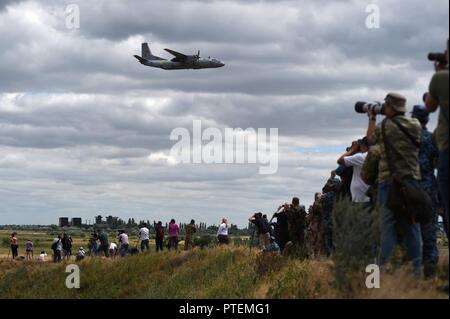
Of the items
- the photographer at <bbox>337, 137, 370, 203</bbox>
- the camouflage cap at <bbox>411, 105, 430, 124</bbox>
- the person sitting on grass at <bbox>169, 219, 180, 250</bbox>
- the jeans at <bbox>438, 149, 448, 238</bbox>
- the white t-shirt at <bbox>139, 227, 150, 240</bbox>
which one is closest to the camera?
the jeans at <bbox>438, 149, 448, 238</bbox>

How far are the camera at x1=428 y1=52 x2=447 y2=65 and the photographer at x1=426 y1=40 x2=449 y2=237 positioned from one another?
1.4 inches

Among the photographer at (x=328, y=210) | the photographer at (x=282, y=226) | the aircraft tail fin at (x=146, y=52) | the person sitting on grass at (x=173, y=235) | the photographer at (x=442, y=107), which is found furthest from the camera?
the aircraft tail fin at (x=146, y=52)

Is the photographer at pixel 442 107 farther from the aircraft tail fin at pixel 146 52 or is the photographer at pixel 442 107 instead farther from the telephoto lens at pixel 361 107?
the aircraft tail fin at pixel 146 52

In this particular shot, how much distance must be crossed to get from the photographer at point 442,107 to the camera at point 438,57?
0.04 meters

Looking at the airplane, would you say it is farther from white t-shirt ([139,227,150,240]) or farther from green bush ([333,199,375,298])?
green bush ([333,199,375,298])

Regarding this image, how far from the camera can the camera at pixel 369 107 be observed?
11.1 m

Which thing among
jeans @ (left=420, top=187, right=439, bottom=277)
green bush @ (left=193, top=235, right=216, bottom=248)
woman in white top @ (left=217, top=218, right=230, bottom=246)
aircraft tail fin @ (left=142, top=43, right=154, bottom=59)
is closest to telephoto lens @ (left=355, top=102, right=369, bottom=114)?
jeans @ (left=420, top=187, right=439, bottom=277)

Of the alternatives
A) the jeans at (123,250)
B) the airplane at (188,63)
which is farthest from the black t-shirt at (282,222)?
the airplane at (188,63)

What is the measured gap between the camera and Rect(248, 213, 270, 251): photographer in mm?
24938

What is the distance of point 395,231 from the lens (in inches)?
426

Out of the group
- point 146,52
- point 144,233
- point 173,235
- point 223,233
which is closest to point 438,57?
point 223,233
